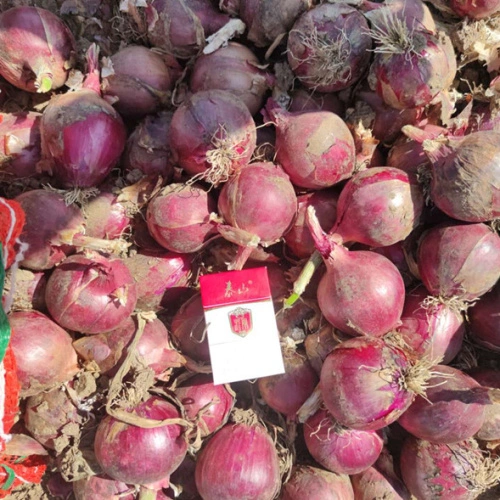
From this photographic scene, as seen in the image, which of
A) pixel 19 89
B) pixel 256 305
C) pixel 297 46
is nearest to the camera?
pixel 256 305

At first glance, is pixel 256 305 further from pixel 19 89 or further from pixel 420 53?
pixel 19 89

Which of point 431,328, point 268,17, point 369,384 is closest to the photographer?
point 369,384

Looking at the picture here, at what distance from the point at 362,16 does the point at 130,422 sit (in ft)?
6.12

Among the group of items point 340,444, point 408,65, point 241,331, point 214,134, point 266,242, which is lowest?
point 340,444

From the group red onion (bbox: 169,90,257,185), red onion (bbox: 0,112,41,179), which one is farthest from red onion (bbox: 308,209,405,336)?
red onion (bbox: 0,112,41,179)

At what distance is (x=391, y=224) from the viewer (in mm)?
1763

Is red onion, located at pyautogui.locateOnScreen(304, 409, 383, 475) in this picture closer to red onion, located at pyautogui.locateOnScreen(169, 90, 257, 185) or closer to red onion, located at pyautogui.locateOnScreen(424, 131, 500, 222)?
red onion, located at pyautogui.locateOnScreen(424, 131, 500, 222)

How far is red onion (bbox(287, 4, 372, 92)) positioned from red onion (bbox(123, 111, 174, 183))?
2.10 feet

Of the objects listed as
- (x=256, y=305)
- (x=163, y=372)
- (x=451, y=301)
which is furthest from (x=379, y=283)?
(x=163, y=372)

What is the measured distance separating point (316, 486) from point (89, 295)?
119 cm

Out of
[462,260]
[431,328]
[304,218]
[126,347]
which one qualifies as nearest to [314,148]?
[304,218]

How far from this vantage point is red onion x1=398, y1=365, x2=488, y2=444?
1.76 m

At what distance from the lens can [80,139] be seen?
1.90 m

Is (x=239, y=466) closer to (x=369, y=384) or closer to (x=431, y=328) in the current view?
(x=369, y=384)
